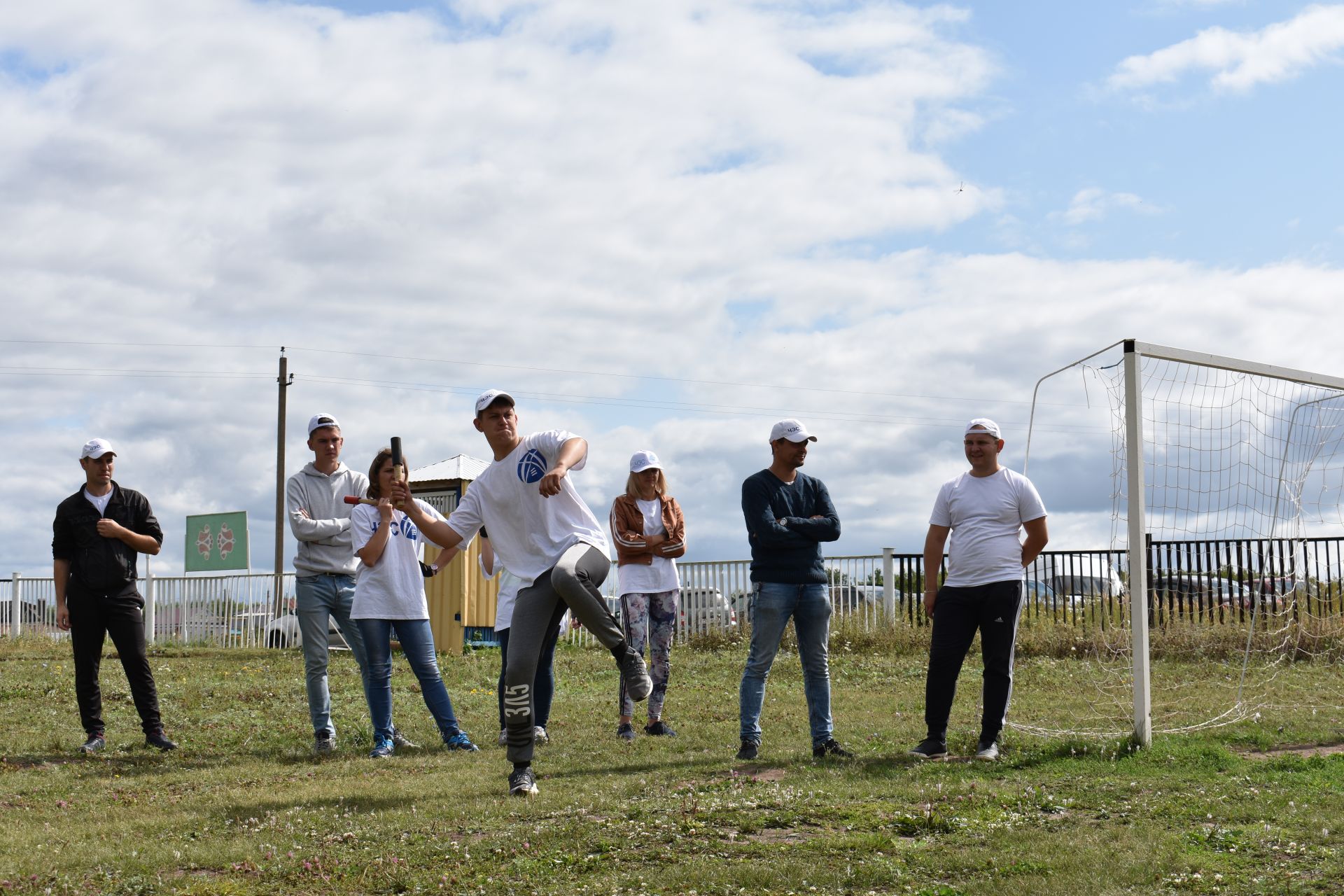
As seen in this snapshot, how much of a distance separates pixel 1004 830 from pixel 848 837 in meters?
0.70

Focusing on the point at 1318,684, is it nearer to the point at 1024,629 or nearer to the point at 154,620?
the point at 1024,629

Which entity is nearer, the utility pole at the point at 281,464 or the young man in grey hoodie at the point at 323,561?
the young man in grey hoodie at the point at 323,561

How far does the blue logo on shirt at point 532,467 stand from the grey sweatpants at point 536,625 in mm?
413

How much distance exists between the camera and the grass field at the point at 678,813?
4.82m

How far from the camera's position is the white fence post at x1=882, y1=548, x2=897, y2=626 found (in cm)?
1817

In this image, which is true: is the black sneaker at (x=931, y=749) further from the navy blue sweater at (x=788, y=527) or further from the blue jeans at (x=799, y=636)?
the navy blue sweater at (x=788, y=527)

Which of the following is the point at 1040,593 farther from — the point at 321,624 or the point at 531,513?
the point at 531,513

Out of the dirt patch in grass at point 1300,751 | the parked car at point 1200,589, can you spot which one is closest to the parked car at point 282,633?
the parked car at point 1200,589

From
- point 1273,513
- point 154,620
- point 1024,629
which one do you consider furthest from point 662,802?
point 154,620

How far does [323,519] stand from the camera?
27.9 feet

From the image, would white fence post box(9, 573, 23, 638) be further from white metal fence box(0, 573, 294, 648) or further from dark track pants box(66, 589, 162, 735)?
dark track pants box(66, 589, 162, 735)

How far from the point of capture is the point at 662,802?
5996 millimetres

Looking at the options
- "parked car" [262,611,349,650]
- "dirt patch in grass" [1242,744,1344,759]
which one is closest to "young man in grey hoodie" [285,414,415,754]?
"dirt patch in grass" [1242,744,1344,759]

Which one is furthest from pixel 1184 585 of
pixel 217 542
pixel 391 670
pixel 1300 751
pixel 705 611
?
pixel 217 542
